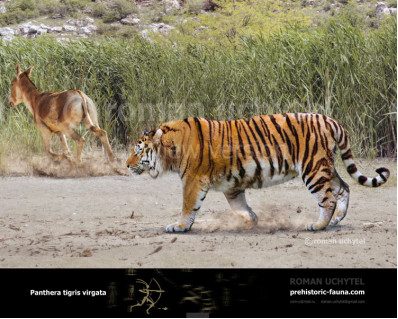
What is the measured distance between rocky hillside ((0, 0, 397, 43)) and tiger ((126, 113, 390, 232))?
26.8 ft

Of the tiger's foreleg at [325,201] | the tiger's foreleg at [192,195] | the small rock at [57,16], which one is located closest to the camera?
the tiger's foreleg at [325,201]

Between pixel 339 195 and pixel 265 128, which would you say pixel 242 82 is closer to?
pixel 265 128

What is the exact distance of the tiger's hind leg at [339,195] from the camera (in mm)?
5016

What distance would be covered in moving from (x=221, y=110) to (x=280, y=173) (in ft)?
16.3

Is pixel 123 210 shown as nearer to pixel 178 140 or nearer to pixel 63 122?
pixel 178 140

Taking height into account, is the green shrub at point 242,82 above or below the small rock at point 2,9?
above

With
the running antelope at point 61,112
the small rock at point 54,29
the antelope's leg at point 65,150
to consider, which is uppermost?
the running antelope at point 61,112

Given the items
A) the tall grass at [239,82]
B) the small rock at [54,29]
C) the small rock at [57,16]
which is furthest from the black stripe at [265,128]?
the small rock at [54,29]

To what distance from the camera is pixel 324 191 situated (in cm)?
480

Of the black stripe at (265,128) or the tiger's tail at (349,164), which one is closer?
the tiger's tail at (349,164)

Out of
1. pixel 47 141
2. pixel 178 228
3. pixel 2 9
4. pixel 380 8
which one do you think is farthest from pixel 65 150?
pixel 380 8

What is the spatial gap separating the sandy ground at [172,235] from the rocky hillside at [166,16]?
255 inches

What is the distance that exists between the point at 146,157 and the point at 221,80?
201 inches

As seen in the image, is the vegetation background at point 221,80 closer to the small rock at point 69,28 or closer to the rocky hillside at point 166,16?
the rocky hillside at point 166,16
